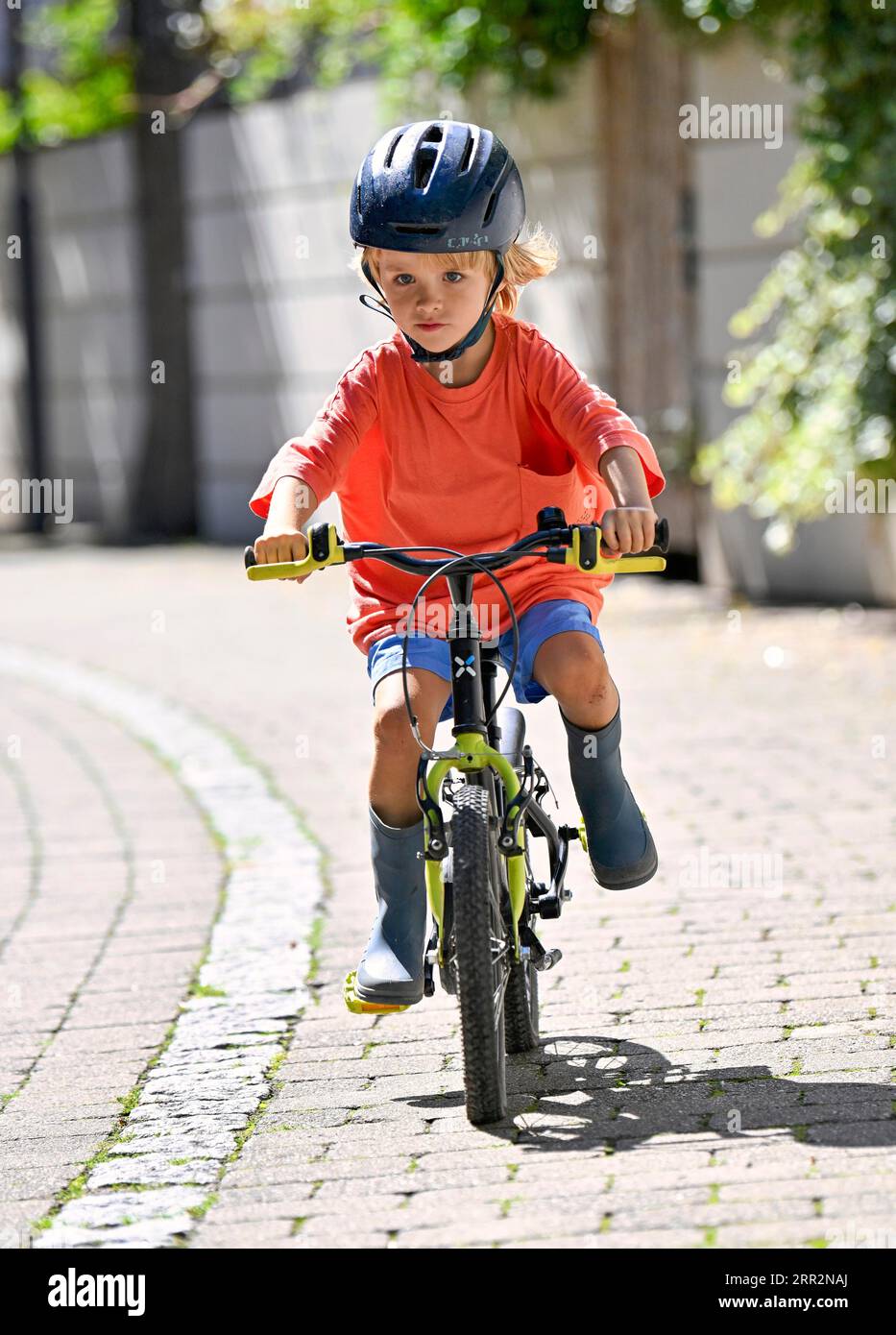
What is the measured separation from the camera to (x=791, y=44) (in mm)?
9766

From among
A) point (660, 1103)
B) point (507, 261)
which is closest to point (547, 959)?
point (660, 1103)

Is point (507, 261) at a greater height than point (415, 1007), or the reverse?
point (507, 261)

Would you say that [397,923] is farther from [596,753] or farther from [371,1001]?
[596,753]

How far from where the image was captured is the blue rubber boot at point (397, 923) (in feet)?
12.5

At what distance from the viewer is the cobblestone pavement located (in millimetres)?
3324

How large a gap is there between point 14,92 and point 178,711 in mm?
11503

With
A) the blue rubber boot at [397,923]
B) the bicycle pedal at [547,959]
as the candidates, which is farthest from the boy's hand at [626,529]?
the bicycle pedal at [547,959]

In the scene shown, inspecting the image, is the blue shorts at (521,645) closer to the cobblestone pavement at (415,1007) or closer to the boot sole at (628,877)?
the boot sole at (628,877)

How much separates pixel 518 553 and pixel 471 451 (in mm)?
366

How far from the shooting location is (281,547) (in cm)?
354

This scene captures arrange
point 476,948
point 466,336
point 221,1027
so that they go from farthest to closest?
point 221,1027 → point 466,336 → point 476,948

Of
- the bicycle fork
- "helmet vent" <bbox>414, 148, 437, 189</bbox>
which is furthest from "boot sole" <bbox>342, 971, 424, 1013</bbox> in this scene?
"helmet vent" <bbox>414, 148, 437, 189</bbox>

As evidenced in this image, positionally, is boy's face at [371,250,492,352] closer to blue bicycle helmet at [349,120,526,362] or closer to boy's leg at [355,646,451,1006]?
blue bicycle helmet at [349,120,526,362]
